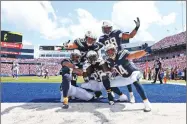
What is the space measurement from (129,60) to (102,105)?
3.29ft

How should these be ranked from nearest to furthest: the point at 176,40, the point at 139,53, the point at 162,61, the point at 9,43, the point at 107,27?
the point at 139,53 < the point at 107,27 < the point at 162,61 < the point at 176,40 < the point at 9,43

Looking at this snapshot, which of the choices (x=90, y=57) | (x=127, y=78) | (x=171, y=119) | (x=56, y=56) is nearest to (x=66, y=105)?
(x=90, y=57)

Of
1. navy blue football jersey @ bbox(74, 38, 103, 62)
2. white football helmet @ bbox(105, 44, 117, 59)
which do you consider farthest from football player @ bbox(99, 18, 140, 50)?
white football helmet @ bbox(105, 44, 117, 59)

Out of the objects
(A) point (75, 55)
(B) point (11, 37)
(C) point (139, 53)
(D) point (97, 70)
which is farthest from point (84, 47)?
(B) point (11, 37)

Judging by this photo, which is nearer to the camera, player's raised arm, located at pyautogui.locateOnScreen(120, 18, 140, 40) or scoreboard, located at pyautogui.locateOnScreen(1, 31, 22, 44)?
player's raised arm, located at pyautogui.locateOnScreen(120, 18, 140, 40)

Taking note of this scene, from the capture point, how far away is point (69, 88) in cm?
506

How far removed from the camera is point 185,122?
401 cm

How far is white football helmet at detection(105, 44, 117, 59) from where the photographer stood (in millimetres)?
4801

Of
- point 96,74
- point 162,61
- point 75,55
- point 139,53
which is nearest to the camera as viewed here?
point 139,53

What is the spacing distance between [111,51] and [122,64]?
1.10 ft

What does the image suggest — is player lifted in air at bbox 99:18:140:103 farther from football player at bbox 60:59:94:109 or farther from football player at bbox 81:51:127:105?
football player at bbox 60:59:94:109

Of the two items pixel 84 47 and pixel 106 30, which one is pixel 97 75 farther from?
pixel 106 30

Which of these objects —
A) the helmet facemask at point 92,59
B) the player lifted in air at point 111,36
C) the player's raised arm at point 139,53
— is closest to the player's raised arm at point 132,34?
the player lifted in air at point 111,36

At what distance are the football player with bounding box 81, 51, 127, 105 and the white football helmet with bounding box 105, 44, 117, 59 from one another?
0.23m
